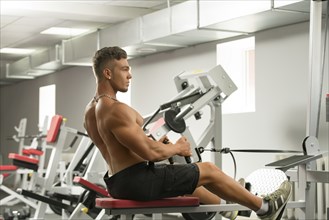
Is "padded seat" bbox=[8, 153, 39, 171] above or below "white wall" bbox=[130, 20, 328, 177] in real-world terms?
below

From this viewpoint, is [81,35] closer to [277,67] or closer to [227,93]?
[277,67]

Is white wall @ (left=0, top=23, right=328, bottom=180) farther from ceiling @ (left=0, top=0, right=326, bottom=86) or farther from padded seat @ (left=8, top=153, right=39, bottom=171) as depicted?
padded seat @ (left=8, top=153, right=39, bottom=171)

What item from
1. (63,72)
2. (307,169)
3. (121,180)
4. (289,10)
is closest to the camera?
(121,180)

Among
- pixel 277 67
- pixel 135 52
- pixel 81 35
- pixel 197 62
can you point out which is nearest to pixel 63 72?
pixel 81 35

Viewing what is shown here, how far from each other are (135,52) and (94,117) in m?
4.68

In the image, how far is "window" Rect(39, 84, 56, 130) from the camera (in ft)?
39.8

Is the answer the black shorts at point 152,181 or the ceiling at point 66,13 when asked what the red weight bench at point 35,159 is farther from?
the black shorts at point 152,181

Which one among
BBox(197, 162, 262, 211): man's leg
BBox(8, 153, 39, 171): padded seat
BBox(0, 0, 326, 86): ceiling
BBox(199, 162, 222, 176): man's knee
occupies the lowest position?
BBox(8, 153, 39, 171): padded seat

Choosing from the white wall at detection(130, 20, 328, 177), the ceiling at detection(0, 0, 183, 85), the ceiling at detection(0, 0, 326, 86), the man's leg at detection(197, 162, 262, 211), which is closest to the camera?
the man's leg at detection(197, 162, 262, 211)

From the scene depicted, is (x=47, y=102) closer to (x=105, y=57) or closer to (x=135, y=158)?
(x=105, y=57)

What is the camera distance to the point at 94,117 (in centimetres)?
365

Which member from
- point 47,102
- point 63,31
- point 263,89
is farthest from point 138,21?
point 47,102

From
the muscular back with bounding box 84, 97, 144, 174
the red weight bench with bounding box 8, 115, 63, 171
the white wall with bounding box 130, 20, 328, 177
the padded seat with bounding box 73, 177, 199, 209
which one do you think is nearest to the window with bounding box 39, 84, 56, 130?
the red weight bench with bounding box 8, 115, 63, 171

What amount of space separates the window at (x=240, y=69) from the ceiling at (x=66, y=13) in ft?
2.79
